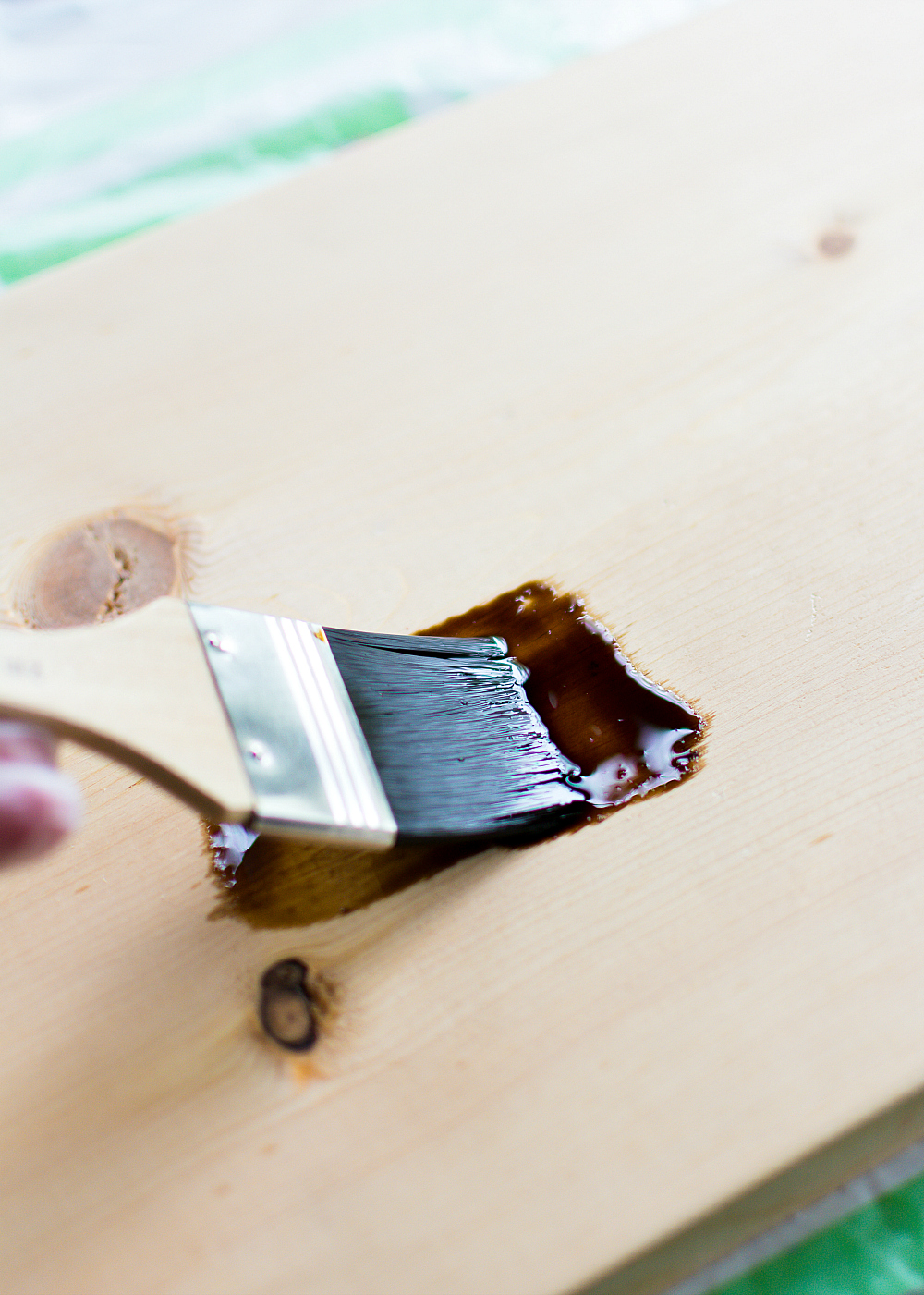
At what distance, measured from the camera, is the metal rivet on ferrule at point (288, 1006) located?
0.73 m

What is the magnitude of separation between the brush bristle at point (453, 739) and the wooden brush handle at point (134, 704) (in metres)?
0.12

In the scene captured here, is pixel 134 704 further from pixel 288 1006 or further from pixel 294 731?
pixel 288 1006

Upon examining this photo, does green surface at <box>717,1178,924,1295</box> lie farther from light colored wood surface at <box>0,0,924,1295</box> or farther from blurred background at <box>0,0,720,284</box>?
blurred background at <box>0,0,720,284</box>

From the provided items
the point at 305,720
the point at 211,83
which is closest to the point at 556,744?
the point at 305,720

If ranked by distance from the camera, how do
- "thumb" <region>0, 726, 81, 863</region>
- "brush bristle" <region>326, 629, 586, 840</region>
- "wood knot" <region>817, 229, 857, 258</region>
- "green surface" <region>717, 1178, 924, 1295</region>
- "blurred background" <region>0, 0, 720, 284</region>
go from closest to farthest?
"thumb" <region>0, 726, 81, 863</region>
"brush bristle" <region>326, 629, 586, 840</region>
"green surface" <region>717, 1178, 924, 1295</region>
"wood knot" <region>817, 229, 857, 258</region>
"blurred background" <region>0, 0, 720, 284</region>

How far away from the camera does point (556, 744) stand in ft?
2.67

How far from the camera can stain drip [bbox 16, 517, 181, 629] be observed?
3.04ft

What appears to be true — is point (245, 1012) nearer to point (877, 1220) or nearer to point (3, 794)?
point (3, 794)

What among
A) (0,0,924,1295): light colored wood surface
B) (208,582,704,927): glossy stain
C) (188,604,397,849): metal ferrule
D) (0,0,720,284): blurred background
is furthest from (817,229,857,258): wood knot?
(0,0,720,284): blurred background

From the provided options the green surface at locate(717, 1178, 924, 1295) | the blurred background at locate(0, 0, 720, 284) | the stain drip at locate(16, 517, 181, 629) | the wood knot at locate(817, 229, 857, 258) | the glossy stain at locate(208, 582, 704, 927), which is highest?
the blurred background at locate(0, 0, 720, 284)

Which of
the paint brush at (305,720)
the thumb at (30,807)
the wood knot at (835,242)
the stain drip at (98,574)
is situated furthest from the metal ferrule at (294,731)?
the wood knot at (835,242)

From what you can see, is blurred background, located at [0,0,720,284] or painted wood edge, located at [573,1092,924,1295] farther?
blurred background, located at [0,0,720,284]

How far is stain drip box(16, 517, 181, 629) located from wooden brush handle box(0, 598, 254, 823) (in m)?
0.27

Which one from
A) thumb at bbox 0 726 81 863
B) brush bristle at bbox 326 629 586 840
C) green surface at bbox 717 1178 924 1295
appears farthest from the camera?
green surface at bbox 717 1178 924 1295
